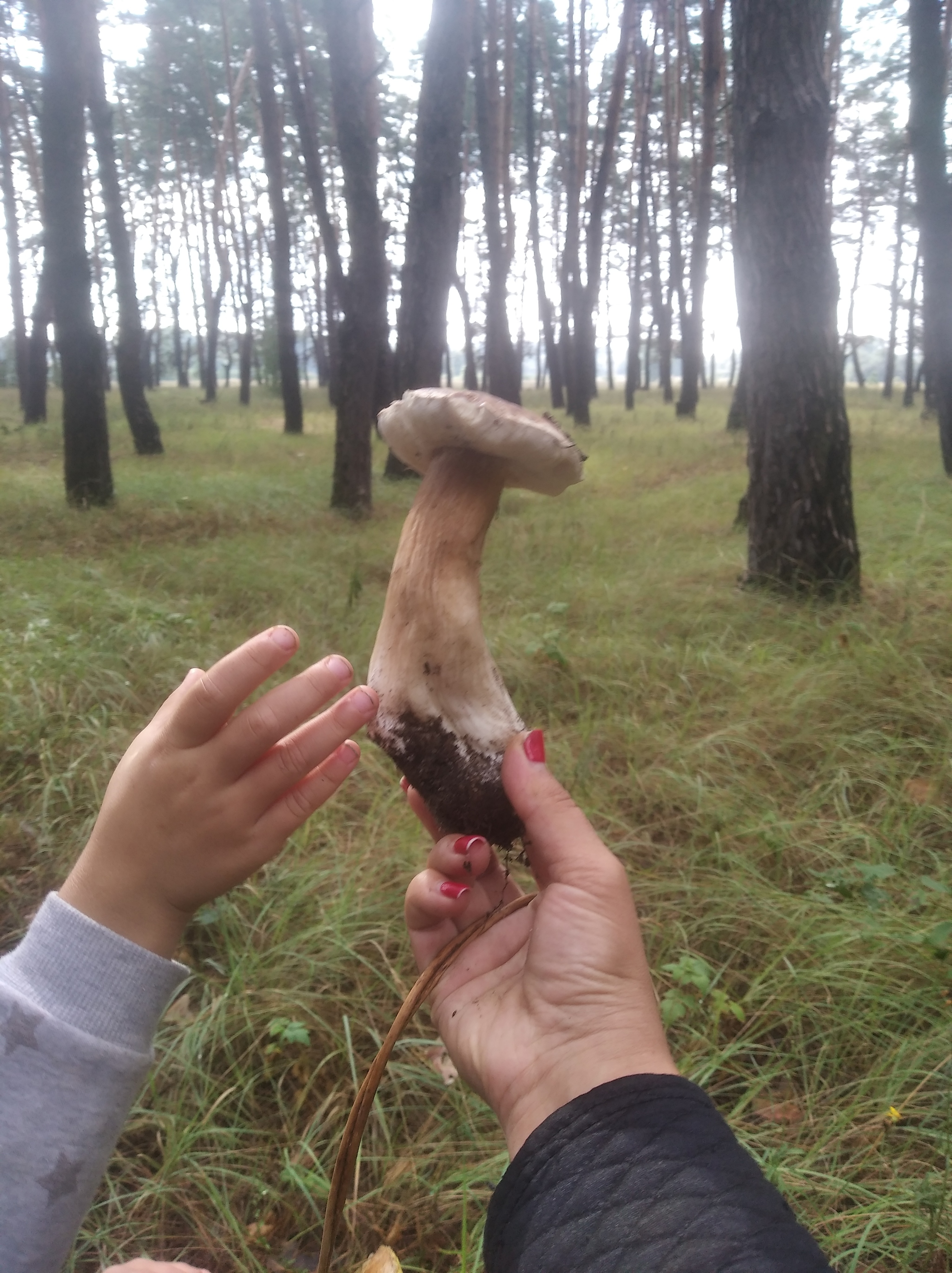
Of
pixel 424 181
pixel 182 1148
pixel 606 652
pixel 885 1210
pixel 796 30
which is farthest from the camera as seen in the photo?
pixel 424 181

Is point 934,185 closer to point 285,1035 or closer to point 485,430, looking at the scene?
point 485,430

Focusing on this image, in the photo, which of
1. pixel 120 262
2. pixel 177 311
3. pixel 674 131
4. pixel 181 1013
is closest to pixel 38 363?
pixel 120 262

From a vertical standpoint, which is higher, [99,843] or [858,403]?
[858,403]

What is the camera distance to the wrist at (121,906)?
126cm

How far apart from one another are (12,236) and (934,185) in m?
18.1

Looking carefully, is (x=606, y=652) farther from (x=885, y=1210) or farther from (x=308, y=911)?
(x=885, y=1210)

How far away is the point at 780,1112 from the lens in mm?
1675

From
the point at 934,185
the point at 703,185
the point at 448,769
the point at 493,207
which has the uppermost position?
the point at 703,185

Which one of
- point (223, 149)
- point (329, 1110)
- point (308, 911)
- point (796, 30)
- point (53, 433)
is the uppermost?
point (223, 149)

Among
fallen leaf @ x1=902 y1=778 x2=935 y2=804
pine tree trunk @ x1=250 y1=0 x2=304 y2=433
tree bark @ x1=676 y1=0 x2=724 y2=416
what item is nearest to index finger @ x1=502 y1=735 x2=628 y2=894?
fallen leaf @ x1=902 y1=778 x2=935 y2=804

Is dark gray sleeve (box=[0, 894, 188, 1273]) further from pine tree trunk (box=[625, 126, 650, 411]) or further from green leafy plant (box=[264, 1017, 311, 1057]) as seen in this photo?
pine tree trunk (box=[625, 126, 650, 411])

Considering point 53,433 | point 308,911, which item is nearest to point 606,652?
point 308,911

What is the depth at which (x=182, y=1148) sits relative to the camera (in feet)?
5.42

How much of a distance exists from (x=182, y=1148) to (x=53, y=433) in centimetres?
1291
